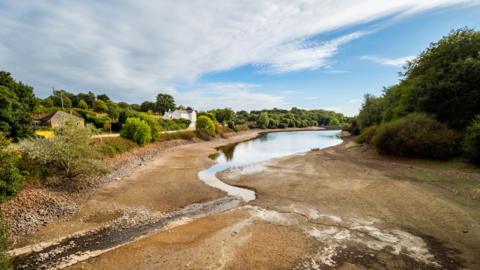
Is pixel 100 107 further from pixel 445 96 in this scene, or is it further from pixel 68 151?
pixel 445 96

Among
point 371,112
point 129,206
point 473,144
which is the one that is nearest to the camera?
point 129,206

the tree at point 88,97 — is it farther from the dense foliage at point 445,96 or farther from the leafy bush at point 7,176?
the dense foliage at point 445,96

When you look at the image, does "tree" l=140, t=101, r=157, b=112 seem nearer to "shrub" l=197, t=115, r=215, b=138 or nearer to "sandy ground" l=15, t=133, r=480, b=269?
"shrub" l=197, t=115, r=215, b=138

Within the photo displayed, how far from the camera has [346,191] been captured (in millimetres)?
14508

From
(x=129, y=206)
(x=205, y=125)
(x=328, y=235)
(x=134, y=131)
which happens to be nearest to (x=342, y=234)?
(x=328, y=235)

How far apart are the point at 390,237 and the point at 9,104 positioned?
3056 centimetres

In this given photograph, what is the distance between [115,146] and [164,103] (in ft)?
218

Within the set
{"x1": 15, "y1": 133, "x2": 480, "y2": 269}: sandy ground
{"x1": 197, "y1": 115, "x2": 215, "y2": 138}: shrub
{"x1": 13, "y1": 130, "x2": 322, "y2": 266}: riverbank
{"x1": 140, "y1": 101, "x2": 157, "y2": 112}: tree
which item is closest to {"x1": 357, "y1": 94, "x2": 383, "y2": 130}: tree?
{"x1": 15, "y1": 133, "x2": 480, "y2": 269}: sandy ground

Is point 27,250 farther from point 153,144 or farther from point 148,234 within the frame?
point 153,144

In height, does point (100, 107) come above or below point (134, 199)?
above

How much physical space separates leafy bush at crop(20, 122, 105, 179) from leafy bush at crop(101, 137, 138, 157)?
27.5ft

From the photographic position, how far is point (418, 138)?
21.8 meters

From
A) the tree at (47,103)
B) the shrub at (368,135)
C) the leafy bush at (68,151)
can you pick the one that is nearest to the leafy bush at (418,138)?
the shrub at (368,135)

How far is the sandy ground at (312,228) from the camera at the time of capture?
744cm
